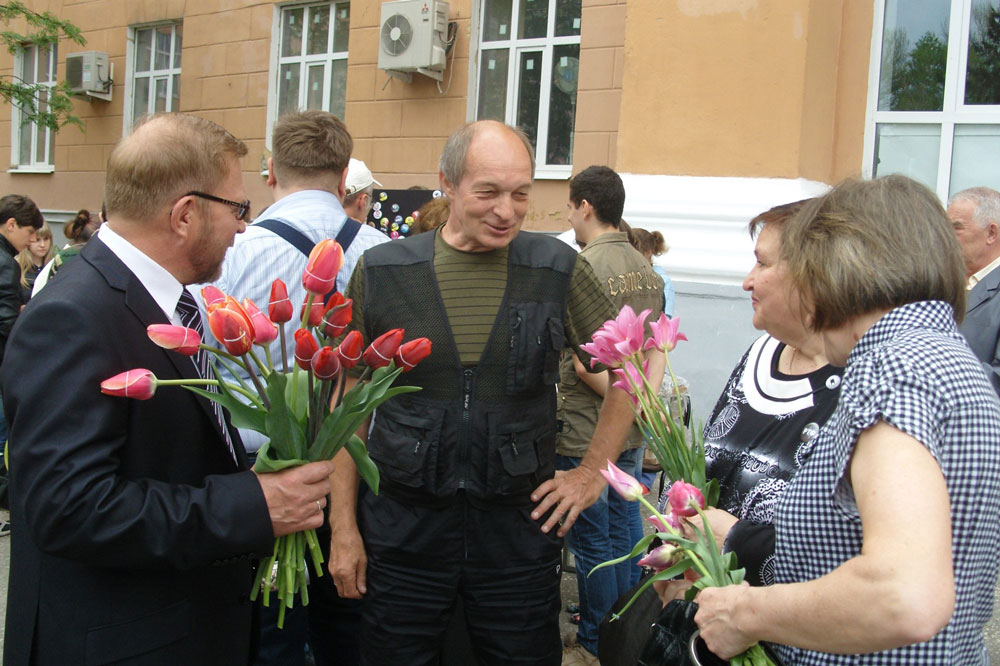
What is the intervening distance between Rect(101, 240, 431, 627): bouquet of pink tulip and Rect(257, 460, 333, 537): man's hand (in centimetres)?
2

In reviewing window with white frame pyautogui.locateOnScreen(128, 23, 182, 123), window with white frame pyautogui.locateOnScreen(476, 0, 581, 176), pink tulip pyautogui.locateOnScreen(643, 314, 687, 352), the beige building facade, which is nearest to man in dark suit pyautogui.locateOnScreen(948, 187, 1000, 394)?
the beige building facade

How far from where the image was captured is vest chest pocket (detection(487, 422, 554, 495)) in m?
2.20

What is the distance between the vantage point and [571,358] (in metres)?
3.55

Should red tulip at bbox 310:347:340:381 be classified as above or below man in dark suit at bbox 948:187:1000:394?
below

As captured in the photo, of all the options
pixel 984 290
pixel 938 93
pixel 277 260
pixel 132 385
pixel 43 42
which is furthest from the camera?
pixel 43 42

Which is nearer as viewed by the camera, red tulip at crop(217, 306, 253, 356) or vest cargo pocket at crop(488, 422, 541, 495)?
red tulip at crop(217, 306, 253, 356)

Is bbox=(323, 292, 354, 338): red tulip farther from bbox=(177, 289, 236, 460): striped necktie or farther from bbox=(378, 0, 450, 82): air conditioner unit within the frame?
bbox=(378, 0, 450, 82): air conditioner unit

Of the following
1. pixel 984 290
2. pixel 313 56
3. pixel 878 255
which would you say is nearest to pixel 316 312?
pixel 878 255

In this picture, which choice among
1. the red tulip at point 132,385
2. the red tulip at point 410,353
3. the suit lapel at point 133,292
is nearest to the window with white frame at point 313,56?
the suit lapel at point 133,292

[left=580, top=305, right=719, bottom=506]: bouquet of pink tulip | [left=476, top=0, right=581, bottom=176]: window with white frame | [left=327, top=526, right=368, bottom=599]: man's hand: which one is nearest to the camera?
[left=580, top=305, right=719, bottom=506]: bouquet of pink tulip

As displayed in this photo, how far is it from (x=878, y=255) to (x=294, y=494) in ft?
3.85

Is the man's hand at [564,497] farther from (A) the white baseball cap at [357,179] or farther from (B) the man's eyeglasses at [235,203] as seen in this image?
(A) the white baseball cap at [357,179]

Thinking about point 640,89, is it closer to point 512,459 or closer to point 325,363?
point 512,459

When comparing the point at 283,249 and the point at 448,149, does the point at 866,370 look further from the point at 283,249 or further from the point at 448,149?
the point at 283,249
